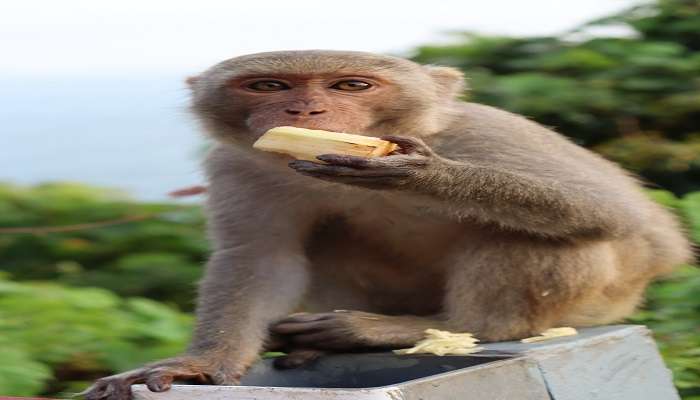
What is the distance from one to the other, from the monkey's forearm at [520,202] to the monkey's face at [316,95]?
30 cm

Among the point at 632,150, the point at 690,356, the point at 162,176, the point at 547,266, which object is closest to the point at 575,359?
the point at 547,266

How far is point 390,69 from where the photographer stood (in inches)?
167

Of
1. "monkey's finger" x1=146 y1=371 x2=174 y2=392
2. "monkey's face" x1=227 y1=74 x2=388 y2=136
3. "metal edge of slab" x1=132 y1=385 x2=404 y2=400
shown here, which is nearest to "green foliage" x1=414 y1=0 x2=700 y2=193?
"monkey's face" x1=227 y1=74 x2=388 y2=136

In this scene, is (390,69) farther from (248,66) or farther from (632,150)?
(632,150)

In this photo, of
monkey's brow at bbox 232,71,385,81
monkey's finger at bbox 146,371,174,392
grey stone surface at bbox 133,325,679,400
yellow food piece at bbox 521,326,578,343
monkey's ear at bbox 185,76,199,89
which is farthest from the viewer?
monkey's ear at bbox 185,76,199,89

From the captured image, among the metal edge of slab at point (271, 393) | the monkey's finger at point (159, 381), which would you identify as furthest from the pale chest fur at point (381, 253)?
the metal edge of slab at point (271, 393)

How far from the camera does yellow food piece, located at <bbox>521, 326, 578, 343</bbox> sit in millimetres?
4168

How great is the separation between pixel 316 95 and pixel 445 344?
87 cm

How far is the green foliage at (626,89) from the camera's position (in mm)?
6180

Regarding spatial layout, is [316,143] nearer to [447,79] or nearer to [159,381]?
[159,381]

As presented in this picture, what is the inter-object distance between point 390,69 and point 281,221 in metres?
0.79

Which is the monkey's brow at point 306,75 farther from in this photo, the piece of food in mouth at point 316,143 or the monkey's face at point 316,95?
Result: the piece of food in mouth at point 316,143

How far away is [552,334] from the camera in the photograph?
4246 millimetres

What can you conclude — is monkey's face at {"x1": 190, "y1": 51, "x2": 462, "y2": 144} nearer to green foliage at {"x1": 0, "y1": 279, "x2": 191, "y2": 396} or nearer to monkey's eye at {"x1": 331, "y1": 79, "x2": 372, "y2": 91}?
monkey's eye at {"x1": 331, "y1": 79, "x2": 372, "y2": 91}
